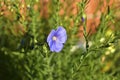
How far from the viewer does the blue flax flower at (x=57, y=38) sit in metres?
1.70

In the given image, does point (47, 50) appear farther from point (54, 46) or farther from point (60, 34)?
point (60, 34)

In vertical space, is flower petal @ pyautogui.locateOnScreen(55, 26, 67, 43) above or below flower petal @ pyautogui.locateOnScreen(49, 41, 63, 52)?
above

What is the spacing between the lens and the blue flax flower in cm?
170

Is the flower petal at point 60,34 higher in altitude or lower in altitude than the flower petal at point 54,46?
higher

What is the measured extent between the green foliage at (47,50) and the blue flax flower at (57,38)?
39mm

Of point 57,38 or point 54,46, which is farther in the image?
point 57,38

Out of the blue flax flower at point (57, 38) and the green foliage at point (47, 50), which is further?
the green foliage at point (47, 50)

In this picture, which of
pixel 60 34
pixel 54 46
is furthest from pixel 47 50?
pixel 60 34

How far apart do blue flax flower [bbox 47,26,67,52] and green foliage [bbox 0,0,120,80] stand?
0.13ft

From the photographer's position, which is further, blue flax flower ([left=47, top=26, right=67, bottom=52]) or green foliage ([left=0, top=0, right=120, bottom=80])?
green foliage ([left=0, top=0, right=120, bottom=80])

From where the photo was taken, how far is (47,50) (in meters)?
1.70

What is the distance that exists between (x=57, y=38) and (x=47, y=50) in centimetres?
17

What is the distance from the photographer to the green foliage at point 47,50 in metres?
1.86

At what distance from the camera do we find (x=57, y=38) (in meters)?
1.85
